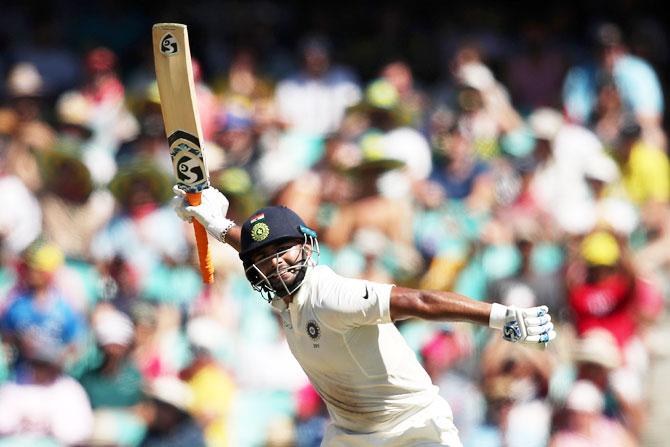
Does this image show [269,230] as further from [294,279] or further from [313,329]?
[313,329]

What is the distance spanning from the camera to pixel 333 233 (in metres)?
8.88

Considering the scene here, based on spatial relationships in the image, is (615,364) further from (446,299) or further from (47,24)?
(47,24)

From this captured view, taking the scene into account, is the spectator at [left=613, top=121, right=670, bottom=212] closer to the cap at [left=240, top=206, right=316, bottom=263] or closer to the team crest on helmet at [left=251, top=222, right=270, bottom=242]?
the cap at [left=240, top=206, right=316, bottom=263]

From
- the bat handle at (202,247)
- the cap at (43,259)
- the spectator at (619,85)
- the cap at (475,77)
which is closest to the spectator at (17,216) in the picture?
the cap at (43,259)

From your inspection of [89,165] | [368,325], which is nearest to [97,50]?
[89,165]

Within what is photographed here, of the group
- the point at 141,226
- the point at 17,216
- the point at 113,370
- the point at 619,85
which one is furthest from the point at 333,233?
the point at 619,85

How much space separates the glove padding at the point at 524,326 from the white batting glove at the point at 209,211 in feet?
5.01

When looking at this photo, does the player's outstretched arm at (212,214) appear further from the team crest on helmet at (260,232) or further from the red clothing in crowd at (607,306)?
the red clothing in crowd at (607,306)

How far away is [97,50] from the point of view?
10.9 m

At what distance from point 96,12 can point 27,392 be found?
5.03m

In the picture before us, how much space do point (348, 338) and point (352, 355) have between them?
7 cm

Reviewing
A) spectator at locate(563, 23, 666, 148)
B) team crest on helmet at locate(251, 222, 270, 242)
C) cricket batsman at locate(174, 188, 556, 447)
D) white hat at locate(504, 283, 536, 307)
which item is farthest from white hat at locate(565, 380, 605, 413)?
team crest on helmet at locate(251, 222, 270, 242)

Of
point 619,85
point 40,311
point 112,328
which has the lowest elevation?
point 112,328

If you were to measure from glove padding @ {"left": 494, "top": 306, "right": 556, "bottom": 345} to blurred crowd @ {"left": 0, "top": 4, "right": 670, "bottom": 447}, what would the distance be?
2976 mm
